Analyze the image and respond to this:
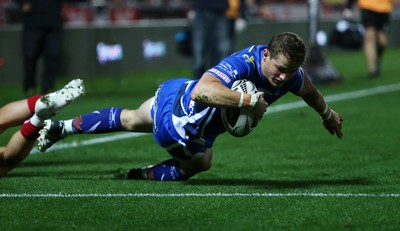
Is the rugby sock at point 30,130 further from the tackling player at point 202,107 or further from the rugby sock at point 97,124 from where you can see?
the rugby sock at point 97,124

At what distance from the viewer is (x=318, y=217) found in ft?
20.4

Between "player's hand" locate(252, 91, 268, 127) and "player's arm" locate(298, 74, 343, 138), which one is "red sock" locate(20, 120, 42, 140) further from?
"player's arm" locate(298, 74, 343, 138)

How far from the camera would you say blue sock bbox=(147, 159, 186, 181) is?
7.84 m

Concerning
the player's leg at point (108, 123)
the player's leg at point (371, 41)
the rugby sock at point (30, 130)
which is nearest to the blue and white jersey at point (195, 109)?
the player's leg at point (108, 123)

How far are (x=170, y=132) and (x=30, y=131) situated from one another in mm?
1079

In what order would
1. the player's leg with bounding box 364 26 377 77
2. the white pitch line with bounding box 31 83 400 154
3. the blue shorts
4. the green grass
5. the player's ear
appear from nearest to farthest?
the green grass
the player's ear
the blue shorts
the white pitch line with bounding box 31 83 400 154
the player's leg with bounding box 364 26 377 77

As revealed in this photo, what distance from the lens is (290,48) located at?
6.82 m

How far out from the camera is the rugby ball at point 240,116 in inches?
271

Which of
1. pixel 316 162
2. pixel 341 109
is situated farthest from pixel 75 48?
pixel 316 162

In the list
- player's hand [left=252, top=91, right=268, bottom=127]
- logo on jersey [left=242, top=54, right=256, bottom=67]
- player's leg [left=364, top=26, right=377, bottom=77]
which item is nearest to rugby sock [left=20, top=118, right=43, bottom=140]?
logo on jersey [left=242, top=54, right=256, bottom=67]

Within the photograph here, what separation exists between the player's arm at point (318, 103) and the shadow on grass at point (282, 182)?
0.38 m

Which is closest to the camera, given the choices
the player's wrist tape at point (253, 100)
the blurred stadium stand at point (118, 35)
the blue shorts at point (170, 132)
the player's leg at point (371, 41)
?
the player's wrist tape at point (253, 100)

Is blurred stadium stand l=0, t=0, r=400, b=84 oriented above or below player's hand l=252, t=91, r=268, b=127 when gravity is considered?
below

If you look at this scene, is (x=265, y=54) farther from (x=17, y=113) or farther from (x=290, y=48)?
(x=17, y=113)
